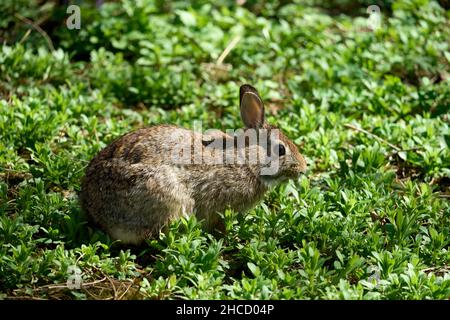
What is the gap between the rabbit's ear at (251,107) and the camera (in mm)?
6270

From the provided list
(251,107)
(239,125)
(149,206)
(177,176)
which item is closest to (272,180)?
(251,107)

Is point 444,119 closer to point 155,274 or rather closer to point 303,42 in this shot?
point 303,42

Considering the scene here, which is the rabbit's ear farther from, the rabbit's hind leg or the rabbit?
the rabbit's hind leg

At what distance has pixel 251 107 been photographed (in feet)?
20.8

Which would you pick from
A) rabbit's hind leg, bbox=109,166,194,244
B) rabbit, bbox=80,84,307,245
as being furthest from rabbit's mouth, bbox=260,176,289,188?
rabbit's hind leg, bbox=109,166,194,244

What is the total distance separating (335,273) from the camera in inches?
214

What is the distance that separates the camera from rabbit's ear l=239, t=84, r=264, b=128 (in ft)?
20.6

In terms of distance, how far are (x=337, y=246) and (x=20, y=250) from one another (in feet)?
7.41

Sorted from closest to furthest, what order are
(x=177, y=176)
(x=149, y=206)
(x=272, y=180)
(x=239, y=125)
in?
(x=149, y=206) → (x=177, y=176) → (x=272, y=180) → (x=239, y=125)

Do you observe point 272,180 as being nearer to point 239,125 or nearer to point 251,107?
point 251,107

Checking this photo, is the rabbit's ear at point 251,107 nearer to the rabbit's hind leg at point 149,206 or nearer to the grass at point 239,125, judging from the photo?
the grass at point 239,125

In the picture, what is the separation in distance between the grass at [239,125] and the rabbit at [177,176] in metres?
0.16

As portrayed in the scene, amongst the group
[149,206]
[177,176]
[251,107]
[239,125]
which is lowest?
[239,125]

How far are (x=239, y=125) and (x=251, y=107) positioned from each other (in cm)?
136
